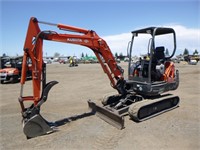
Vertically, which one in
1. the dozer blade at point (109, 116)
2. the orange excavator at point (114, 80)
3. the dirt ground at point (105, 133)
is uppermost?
the orange excavator at point (114, 80)

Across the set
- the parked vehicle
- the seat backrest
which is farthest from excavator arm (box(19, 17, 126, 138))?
the parked vehicle

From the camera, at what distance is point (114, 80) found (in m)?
7.09

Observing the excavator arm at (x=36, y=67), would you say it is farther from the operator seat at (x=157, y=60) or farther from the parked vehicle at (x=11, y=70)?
the parked vehicle at (x=11, y=70)

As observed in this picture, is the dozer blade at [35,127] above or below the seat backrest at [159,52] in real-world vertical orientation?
below

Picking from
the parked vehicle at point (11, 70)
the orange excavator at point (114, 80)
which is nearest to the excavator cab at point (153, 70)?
the orange excavator at point (114, 80)

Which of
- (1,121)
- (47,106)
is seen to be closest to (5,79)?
(47,106)

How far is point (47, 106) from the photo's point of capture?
8.29 m

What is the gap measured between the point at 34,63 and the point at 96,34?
2.16 meters

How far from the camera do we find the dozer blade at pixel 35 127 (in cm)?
517

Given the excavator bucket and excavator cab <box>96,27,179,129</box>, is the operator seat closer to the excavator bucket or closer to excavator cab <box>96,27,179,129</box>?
excavator cab <box>96,27,179,129</box>

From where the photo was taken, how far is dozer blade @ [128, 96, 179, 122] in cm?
604

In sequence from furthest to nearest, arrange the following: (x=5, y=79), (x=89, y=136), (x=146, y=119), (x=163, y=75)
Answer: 1. (x=5, y=79)
2. (x=163, y=75)
3. (x=146, y=119)
4. (x=89, y=136)

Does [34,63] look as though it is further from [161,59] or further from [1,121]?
[161,59]

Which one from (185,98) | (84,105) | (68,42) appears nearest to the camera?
(68,42)
